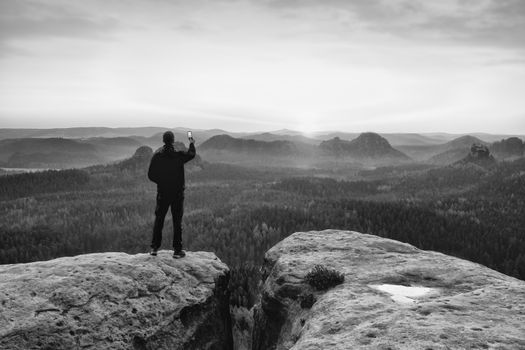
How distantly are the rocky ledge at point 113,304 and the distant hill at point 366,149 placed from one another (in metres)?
155

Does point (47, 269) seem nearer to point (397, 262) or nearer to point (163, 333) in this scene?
point (163, 333)

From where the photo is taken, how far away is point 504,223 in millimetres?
34844

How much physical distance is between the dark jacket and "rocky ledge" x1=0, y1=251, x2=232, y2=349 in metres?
2.75

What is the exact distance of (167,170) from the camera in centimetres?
1172

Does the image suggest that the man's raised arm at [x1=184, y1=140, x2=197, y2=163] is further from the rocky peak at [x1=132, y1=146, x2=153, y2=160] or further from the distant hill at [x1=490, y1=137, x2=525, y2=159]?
the distant hill at [x1=490, y1=137, x2=525, y2=159]

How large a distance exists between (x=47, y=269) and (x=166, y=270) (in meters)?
3.54

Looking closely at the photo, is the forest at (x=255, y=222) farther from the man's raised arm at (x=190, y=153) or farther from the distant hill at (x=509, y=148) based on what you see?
the distant hill at (x=509, y=148)

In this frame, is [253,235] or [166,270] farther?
[253,235]

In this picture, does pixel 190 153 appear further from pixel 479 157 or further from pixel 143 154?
pixel 479 157

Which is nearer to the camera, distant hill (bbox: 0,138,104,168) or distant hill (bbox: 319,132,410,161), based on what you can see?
distant hill (bbox: 0,138,104,168)

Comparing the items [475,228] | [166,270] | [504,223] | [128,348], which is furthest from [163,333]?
[504,223]

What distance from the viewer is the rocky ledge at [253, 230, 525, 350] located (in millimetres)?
6438

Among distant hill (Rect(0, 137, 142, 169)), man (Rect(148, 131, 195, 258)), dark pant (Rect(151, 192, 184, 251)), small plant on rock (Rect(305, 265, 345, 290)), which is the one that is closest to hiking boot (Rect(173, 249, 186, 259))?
dark pant (Rect(151, 192, 184, 251))

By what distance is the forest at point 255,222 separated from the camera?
1030 inches
